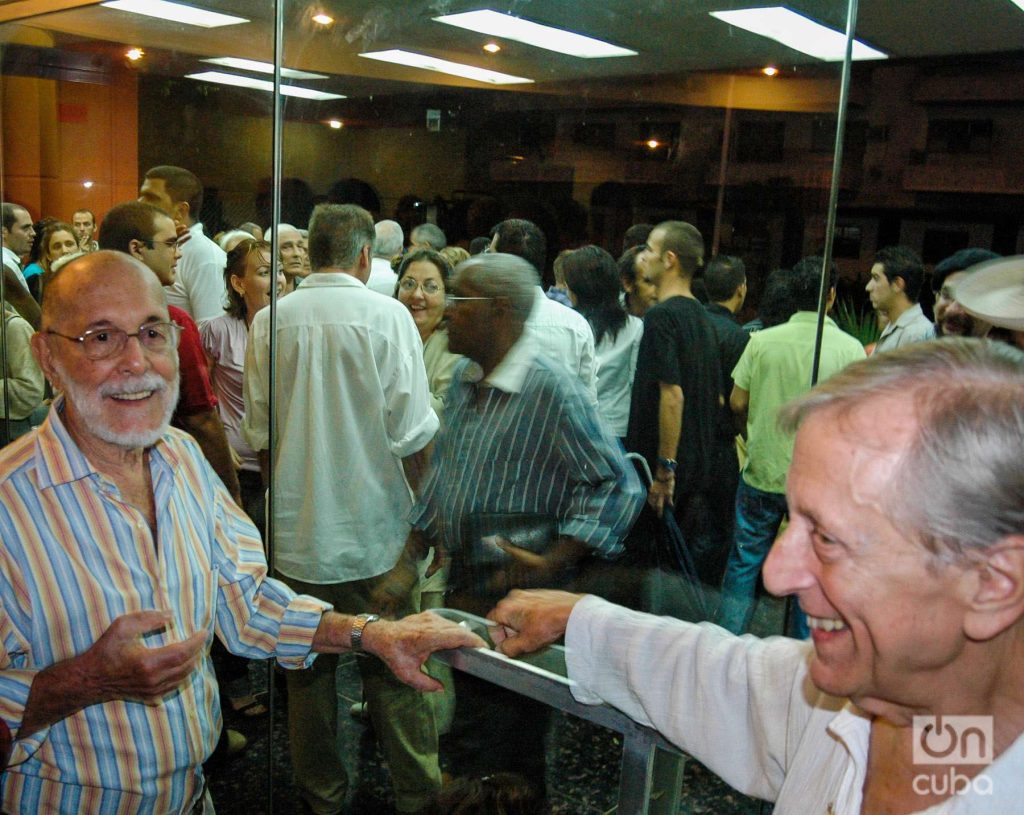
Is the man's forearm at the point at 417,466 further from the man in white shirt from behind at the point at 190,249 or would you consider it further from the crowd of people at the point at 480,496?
the man in white shirt from behind at the point at 190,249

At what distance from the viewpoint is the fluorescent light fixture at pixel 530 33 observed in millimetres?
Result: 2318

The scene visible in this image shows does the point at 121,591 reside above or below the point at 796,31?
below

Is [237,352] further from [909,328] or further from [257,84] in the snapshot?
[909,328]

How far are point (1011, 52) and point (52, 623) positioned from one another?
1.98 m

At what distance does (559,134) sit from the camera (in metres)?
2.39

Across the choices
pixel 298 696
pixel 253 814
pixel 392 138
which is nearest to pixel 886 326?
pixel 392 138

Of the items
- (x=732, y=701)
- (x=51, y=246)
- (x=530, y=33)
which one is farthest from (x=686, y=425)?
(x=51, y=246)

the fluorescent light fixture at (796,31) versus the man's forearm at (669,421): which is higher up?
the fluorescent light fixture at (796,31)

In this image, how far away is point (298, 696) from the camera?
2842 millimetres

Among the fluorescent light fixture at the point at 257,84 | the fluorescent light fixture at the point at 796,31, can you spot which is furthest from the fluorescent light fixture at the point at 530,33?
the fluorescent light fixture at the point at 257,84

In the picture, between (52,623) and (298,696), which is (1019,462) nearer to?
(52,623)

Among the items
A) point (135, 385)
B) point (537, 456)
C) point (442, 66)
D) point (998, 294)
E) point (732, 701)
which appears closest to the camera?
point (732, 701)

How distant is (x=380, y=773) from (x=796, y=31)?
2313 mm

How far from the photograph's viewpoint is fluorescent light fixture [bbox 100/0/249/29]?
8.89 ft
